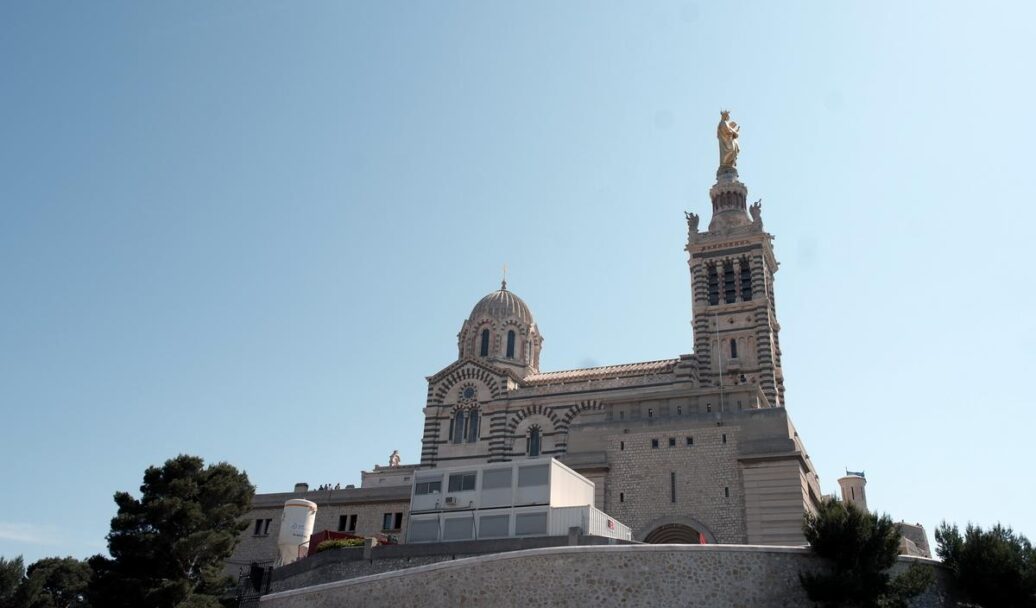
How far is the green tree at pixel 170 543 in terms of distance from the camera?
31.2 m

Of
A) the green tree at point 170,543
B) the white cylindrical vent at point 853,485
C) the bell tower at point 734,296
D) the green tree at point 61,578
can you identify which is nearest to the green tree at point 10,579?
the green tree at point 61,578

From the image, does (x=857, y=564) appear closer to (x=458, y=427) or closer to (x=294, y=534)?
(x=294, y=534)

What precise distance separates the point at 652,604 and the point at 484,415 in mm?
31160

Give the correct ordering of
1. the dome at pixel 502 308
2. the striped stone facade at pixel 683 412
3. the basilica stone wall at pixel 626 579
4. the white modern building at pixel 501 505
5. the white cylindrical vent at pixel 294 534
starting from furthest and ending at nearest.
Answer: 1. the dome at pixel 502 308
2. the striped stone facade at pixel 683 412
3. the white cylindrical vent at pixel 294 534
4. the white modern building at pixel 501 505
5. the basilica stone wall at pixel 626 579

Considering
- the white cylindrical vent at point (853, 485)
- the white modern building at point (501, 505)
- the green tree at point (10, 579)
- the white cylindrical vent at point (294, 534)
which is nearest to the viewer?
the white modern building at point (501, 505)

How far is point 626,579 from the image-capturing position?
80.0 feet

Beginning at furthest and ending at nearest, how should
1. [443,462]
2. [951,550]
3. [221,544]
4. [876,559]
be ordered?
1. [443,462]
2. [221,544]
3. [951,550]
4. [876,559]

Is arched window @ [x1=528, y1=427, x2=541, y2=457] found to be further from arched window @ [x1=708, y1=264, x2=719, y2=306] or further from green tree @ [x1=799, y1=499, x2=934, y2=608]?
green tree @ [x1=799, y1=499, x2=934, y2=608]

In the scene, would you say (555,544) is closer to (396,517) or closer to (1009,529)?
(1009,529)

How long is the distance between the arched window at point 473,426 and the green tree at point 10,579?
28.2m

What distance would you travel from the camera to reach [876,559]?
78.6ft

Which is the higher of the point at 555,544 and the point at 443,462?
the point at 443,462

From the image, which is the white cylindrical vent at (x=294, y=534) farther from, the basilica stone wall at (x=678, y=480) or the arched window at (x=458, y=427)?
the arched window at (x=458, y=427)

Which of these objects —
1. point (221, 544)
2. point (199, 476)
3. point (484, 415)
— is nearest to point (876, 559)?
point (221, 544)
